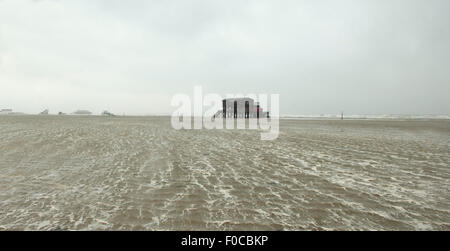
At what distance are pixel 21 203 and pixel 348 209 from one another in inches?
288

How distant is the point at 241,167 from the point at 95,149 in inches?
328

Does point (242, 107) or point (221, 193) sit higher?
point (242, 107)

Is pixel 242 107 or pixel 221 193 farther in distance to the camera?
pixel 242 107

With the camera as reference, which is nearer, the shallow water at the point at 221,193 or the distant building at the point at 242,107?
the shallow water at the point at 221,193

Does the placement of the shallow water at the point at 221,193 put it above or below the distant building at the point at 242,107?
below

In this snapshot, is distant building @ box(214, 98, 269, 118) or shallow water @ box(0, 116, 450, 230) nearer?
shallow water @ box(0, 116, 450, 230)

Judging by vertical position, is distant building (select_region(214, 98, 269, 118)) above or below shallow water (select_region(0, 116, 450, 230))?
above

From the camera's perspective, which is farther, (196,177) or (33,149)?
(33,149)
